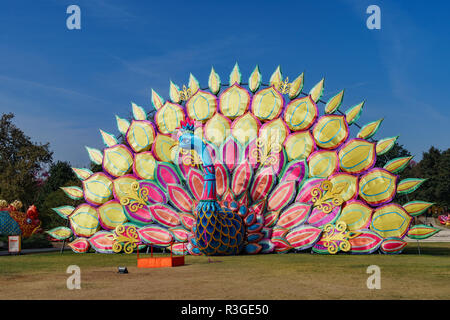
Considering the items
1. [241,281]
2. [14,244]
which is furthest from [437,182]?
[241,281]

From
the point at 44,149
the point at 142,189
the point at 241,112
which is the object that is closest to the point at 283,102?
the point at 241,112

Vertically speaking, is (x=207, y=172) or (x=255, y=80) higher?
(x=255, y=80)

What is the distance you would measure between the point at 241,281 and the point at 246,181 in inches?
303

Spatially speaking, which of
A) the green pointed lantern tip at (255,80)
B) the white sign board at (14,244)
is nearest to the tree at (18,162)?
the white sign board at (14,244)

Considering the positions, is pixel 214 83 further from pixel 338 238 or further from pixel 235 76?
pixel 338 238

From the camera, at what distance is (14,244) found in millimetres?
19219

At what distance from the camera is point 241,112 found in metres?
17.9

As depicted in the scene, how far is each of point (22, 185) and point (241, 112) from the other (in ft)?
85.6

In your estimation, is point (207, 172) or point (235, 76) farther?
point (235, 76)

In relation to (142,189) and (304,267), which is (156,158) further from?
(304,267)

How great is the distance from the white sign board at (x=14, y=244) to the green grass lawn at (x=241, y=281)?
5.82 meters

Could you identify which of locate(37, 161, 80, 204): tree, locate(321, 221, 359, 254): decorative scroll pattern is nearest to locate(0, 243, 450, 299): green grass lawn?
locate(321, 221, 359, 254): decorative scroll pattern

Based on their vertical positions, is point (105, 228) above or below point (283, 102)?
below

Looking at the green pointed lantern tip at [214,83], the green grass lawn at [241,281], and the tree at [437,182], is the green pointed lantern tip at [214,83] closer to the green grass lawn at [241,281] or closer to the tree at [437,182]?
the green grass lawn at [241,281]
